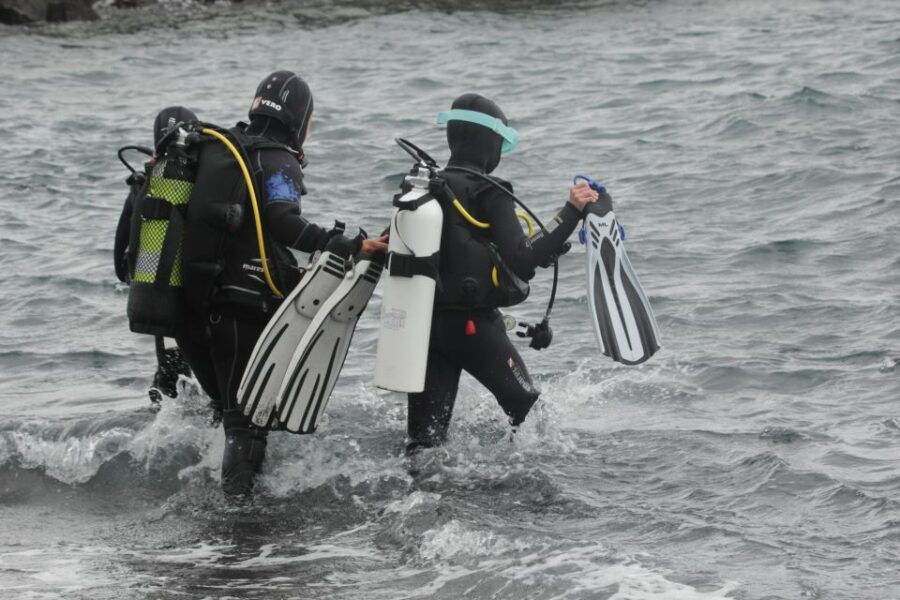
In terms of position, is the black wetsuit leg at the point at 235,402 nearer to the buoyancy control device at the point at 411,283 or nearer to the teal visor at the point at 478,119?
the buoyancy control device at the point at 411,283

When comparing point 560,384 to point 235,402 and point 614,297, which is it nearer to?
point 614,297

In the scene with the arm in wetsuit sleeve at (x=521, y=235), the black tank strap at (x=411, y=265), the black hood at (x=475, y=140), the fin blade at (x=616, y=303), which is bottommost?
the fin blade at (x=616, y=303)

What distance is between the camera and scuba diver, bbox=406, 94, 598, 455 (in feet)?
20.8

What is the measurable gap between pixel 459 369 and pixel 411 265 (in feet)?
2.81

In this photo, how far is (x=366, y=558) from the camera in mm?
5891

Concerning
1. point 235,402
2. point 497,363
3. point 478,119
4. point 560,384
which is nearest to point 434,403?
point 497,363

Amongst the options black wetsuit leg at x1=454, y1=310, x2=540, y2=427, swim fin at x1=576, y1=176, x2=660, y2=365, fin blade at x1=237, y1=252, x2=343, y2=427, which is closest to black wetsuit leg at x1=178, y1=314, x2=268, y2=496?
fin blade at x1=237, y1=252, x2=343, y2=427

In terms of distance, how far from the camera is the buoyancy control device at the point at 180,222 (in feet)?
20.6

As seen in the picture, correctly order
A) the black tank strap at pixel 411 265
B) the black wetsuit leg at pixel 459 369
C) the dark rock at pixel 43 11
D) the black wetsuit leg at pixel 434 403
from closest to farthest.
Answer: the black tank strap at pixel 411 265, the black wetsuit leg at pixel 459 369, the black wetsuit leg at pixel 434 403, the dark rock at pixel 43 11

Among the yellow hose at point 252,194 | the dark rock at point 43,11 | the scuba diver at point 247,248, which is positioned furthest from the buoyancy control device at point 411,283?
the dark rock at point 43,11

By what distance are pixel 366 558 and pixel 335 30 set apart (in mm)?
17716

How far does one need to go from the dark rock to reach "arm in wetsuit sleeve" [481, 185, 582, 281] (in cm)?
1817

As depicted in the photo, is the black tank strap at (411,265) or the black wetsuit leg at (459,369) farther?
the black wetsuit leg at (459,369)

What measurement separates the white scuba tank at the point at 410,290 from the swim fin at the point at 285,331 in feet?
1.04
